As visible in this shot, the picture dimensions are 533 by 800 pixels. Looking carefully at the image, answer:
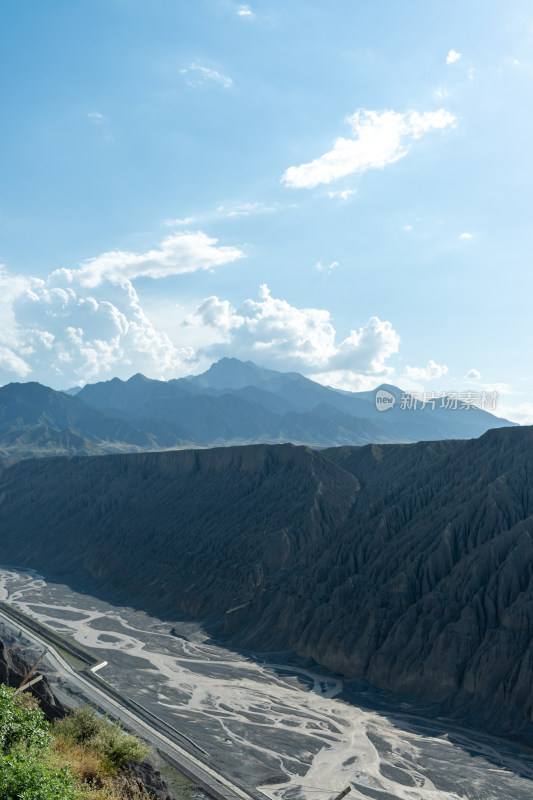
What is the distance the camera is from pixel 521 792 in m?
47.8

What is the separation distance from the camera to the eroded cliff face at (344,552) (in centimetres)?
7100

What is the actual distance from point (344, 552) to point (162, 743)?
4710 cm

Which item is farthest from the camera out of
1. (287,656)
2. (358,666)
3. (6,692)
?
(287,656)

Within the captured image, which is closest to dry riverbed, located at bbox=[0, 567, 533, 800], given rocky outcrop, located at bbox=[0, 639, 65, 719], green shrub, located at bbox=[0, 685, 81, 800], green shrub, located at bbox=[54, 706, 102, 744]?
rocky outcrop, located at bbox=[0, 639, 65, 719]

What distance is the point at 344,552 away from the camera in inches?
3740

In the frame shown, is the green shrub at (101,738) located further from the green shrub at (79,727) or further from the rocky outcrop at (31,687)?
the rocky outcrop at (31,687)

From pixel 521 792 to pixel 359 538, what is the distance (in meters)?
49.4

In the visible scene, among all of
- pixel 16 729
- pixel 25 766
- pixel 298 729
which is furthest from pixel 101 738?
pixel 298 729

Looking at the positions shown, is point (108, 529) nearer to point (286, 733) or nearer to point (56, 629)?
point (56, 629)

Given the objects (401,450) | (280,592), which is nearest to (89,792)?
(280,592)

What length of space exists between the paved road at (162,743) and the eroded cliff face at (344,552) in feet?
89.7

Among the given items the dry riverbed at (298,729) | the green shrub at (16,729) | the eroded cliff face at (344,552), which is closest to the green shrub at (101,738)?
the green shrub at (16,729)

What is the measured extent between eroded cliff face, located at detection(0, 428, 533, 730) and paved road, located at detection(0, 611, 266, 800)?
2735 centimetres

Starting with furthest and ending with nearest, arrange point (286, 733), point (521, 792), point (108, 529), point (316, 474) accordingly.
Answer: point (108, 529) → point (316, 474) → point (286, 733) → point (521, 792)
